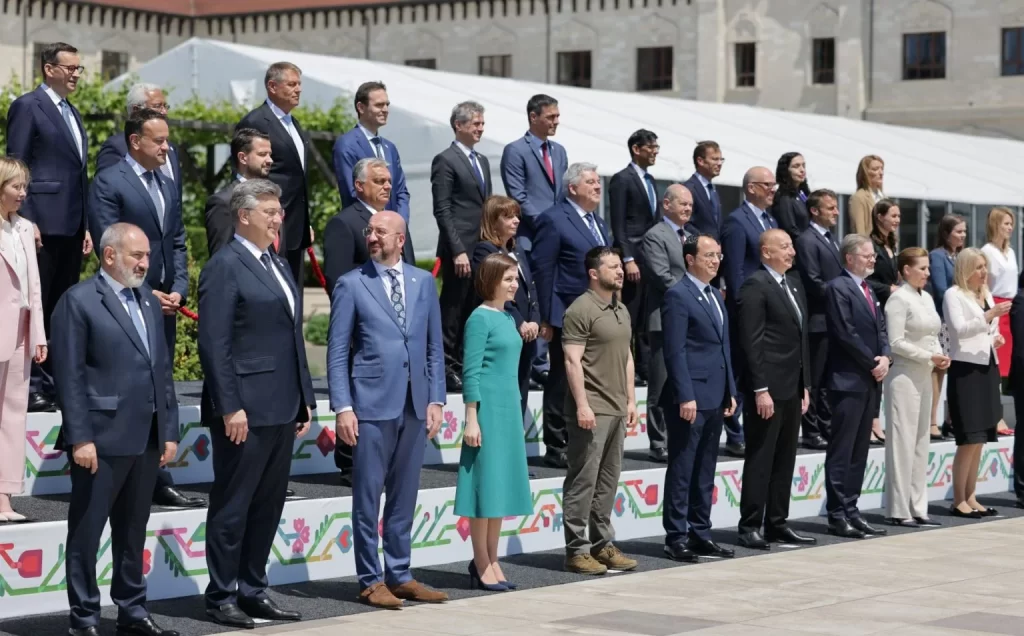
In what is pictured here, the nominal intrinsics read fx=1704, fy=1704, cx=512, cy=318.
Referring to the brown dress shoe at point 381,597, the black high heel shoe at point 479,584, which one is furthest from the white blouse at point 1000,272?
the brown dress shoe at point 381,597

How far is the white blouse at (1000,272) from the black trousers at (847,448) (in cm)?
297

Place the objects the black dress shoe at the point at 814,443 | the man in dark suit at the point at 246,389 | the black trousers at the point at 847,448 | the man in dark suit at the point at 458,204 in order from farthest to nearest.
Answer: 1. the black dress shoe at the point at 814,443
2. the man in dark suit at the point at 458,204
3. the black trousers at the point at 847,448
4. the man in dark suit at the point at 246,389

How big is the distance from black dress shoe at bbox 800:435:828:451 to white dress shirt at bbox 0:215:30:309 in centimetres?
658

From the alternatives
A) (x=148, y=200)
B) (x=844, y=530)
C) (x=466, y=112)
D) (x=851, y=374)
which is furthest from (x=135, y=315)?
(x=844, y=530)

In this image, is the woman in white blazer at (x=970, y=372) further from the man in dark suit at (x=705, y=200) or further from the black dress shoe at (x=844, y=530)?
the man in dark suit at (x=705, y=200)

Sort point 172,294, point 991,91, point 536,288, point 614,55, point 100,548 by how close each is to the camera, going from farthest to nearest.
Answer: point 614,55 → point 991,91 → point 536,288 → point 172,294 → point 100,548

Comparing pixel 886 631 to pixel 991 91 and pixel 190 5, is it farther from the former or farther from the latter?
pixel 190 5

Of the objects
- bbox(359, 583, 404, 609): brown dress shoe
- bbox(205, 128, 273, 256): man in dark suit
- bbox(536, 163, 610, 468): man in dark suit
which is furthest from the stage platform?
bbox(205, 128, 273, 256): man in dark suit

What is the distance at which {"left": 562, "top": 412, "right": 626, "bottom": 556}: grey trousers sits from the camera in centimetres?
927

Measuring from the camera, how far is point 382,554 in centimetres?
908

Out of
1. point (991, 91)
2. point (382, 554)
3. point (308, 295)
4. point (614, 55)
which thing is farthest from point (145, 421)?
point (614, 55)

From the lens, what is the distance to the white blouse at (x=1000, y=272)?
13.5 meters

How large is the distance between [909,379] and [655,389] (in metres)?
1.75

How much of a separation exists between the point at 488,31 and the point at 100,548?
146 feet
